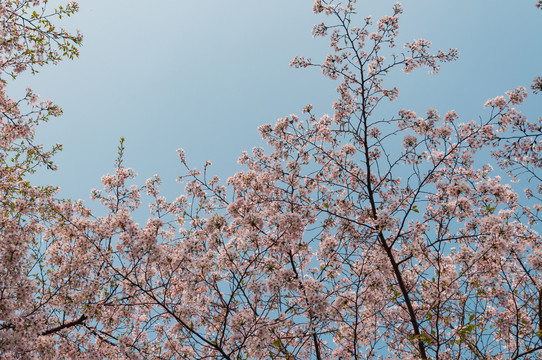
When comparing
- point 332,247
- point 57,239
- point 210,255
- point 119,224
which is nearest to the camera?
point 119,224

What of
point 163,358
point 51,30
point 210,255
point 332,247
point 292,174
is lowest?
point 163,358

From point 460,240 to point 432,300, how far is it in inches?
61.5

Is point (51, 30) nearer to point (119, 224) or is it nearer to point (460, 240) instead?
point (119, 224)

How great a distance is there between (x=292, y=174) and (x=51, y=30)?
7.06 meters

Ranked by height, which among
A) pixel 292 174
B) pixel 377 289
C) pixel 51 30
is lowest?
pixel 377 289

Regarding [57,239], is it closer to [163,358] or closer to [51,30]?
[163,358]

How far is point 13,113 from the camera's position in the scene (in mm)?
10055

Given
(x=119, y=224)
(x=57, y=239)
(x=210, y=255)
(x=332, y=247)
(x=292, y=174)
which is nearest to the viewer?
(x=119, y=224)

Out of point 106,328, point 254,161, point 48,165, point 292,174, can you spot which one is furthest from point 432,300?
point 48,165

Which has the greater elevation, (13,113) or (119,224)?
(13,113)

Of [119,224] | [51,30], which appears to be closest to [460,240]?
[119,224]

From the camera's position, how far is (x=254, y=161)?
35.6 feet

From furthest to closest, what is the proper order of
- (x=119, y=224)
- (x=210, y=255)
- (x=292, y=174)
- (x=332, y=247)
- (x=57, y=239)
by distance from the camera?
(x=292, y=174)
(x=57, y=239)
(x=332, y=247)
(x=210, y=255)
(x=119, y=224)

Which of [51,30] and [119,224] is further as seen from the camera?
[51,30]
